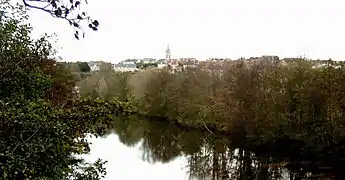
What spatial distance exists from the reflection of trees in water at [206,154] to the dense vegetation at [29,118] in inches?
348

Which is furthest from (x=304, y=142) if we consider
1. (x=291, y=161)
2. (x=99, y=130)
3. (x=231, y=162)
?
(x=99, y=130)

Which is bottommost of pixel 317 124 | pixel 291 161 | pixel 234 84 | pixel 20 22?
pixel 291 161

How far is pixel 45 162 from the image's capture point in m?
5.23

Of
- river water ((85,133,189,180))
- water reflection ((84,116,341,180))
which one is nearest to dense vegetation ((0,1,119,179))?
water reflection ((84,116,341,180))

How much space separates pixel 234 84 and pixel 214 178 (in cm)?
1060

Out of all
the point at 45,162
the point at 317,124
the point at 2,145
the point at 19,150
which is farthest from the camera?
the point at 317,124

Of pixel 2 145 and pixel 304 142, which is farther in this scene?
pixel 304 142

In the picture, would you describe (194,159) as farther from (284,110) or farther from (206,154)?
(284,110)

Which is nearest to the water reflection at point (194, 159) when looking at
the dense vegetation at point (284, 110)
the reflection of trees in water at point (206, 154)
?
the reflection of trees in water at point (206, 154)

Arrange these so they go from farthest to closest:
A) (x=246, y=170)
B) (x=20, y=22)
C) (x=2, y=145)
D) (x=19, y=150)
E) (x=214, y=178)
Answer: (x=246, y=170)
(x=214, y=178)
(x=20, y=22)
(x=19, y=150)
(x=2, y=145)

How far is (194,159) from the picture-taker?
22.9 metres

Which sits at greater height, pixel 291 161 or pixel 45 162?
pixel 45 162

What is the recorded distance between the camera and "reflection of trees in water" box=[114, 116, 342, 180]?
65.0 feet

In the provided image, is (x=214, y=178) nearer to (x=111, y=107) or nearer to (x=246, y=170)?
(x=246, y=170)
